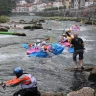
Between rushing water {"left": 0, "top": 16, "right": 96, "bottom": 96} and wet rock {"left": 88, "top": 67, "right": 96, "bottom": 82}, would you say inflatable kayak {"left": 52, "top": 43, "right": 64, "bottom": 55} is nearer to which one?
rushing water {"left": 0, "top": 16, "right": 96, "bottom": 96}

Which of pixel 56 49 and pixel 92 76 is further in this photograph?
pixel 56 49

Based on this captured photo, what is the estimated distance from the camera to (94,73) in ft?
58.1

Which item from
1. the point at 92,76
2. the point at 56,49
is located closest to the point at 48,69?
the point at 92,76

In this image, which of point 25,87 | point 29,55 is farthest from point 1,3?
point 25,87

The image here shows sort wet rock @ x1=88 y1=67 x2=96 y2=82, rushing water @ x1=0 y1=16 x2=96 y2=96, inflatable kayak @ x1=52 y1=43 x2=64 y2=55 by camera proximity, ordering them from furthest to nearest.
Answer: inflatable kayak @ x1=52 y1=43 x2=64 y2=55
wet rock @ x1=88 y1=67 x2=96 y2=82
rushing water @ x1=0 y1=16 x2=96 y2=96

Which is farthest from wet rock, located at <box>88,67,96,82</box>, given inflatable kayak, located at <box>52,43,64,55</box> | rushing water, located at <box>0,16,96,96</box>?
inflatable kayak, located at <box>52,43,64,55</box>

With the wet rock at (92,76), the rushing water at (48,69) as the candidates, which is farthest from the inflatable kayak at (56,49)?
the wet rock at (92,76)

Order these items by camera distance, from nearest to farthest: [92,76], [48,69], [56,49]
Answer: [92,76] → [48,69] → [56,49]

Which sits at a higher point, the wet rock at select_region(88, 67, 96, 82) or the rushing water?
the wet rock at select_region(88, 67, 96, 82)

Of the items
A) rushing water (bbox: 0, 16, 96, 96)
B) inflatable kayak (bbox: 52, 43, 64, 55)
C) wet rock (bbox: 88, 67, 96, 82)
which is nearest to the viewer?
rushing water (bbox: 0, 16, 96, 96)

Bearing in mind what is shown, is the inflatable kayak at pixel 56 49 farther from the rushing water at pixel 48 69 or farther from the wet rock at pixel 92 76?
the wet rock at pixel 92 76

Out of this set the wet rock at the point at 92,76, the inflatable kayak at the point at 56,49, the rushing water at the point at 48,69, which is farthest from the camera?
the inflatable kayak at the point at 56,49

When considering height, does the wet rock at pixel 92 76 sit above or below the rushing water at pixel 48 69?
above

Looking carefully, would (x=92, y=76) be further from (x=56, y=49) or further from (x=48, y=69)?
(x=56, y=49)
